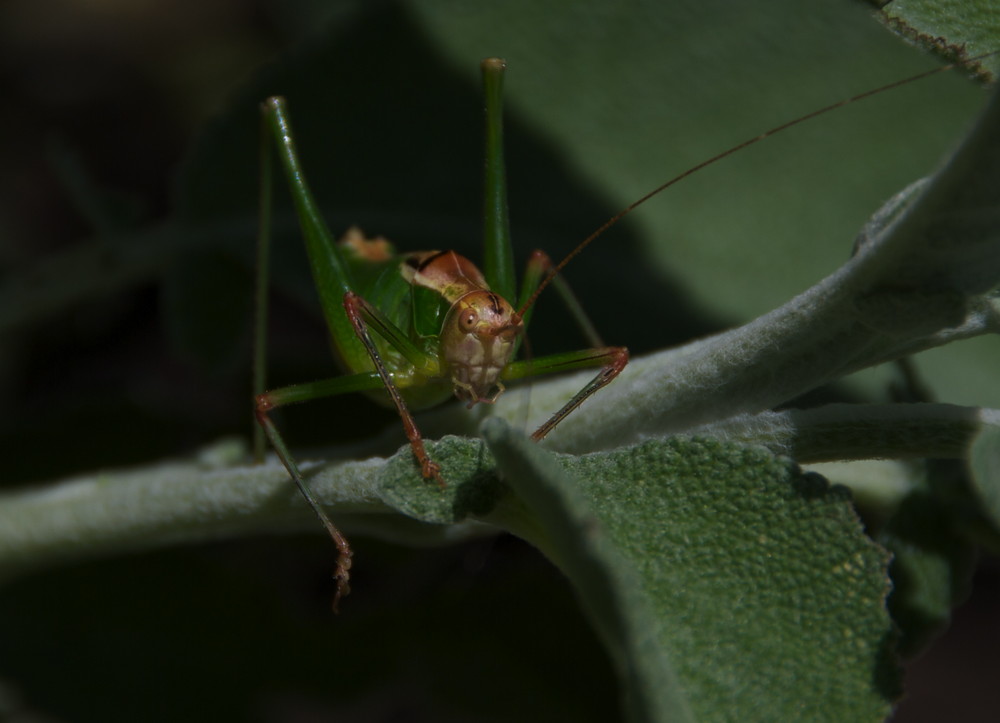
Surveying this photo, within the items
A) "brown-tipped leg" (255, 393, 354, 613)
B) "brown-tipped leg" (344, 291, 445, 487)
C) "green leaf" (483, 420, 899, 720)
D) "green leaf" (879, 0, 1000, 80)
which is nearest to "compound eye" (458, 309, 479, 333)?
"brown-tipped leg" (344, 291, 445, 487)

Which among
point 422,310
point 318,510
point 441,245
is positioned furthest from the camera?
point 441,245

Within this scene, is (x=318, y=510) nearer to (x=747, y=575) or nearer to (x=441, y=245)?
(x=747, y=575)

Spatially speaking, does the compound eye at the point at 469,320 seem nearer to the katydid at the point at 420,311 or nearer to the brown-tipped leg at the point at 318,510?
the katydid at the point at 420,311

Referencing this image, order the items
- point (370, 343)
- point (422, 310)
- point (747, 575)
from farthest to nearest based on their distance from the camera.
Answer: point (422, 310) → point (370, 343) → point (747, 575)

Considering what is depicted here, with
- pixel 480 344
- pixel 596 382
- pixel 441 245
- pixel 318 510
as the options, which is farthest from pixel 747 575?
pixel 441 245

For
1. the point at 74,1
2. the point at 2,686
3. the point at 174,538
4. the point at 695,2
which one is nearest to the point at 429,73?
the point at 695,2

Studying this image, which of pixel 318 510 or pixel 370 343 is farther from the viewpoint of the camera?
pixel 370 343

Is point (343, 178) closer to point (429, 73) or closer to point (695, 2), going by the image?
point (429, 73)
